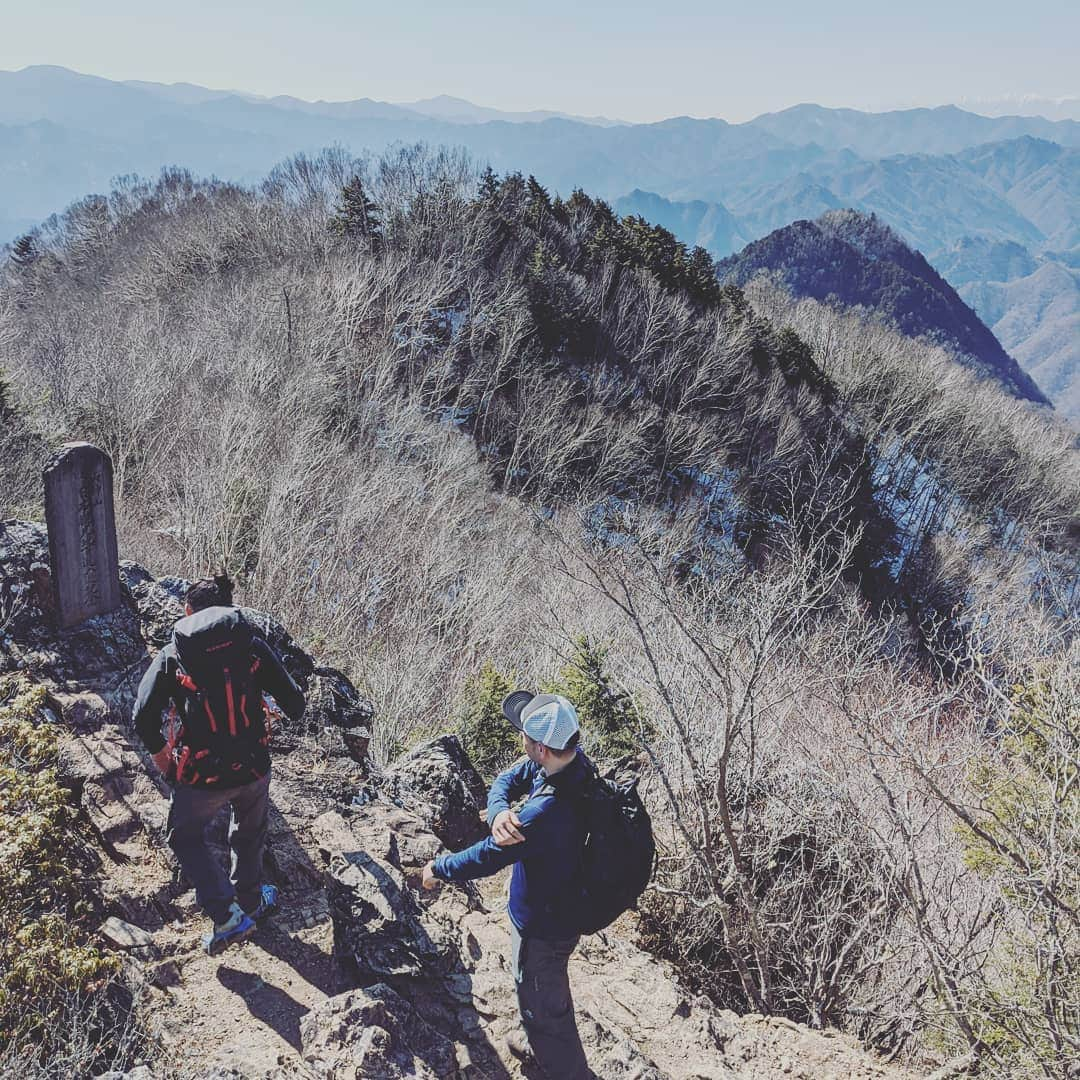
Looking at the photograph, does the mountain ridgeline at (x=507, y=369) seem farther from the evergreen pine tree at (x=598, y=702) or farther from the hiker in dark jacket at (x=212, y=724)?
the hiker in dark jacket at (x=212, y=724)

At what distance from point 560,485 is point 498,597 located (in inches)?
362

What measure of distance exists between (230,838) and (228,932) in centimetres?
49

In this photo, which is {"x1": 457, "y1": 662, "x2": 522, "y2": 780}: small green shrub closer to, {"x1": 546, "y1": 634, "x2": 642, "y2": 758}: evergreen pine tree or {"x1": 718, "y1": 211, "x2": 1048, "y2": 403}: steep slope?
{"x1": 546, "y1": 634, "x2": 642, "y2": 758}: evergreen pine tree

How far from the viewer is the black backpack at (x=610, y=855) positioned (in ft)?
10.9

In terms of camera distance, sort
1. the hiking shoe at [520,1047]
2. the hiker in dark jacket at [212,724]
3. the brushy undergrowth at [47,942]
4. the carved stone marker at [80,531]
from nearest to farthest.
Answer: the brushy undergrowth at [47,942] → the hiker in dark jacket at [212,724] → the hiking shoe at [520,1047] → the carved stone marker at [80,531]

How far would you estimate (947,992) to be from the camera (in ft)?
13.8

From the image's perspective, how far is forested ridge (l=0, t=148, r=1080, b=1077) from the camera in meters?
5.68

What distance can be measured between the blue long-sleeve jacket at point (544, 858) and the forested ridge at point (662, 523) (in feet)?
6.46

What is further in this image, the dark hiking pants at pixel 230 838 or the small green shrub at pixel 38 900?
the dark hiking pants at pixel 230 838

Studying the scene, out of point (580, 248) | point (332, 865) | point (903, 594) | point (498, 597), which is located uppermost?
point (580, 248)

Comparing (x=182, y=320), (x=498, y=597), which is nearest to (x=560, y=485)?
(x=498, y=597)

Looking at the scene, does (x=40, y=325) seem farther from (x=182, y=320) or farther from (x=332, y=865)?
(x=332, y=865)

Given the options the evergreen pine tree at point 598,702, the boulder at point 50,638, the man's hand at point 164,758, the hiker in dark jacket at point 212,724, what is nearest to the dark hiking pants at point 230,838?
the hiker in dark jacket at point 212,724

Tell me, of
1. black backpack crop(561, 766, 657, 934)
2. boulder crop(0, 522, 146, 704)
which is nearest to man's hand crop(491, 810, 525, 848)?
→ black backpack crop(561, 766, 657, 934)
